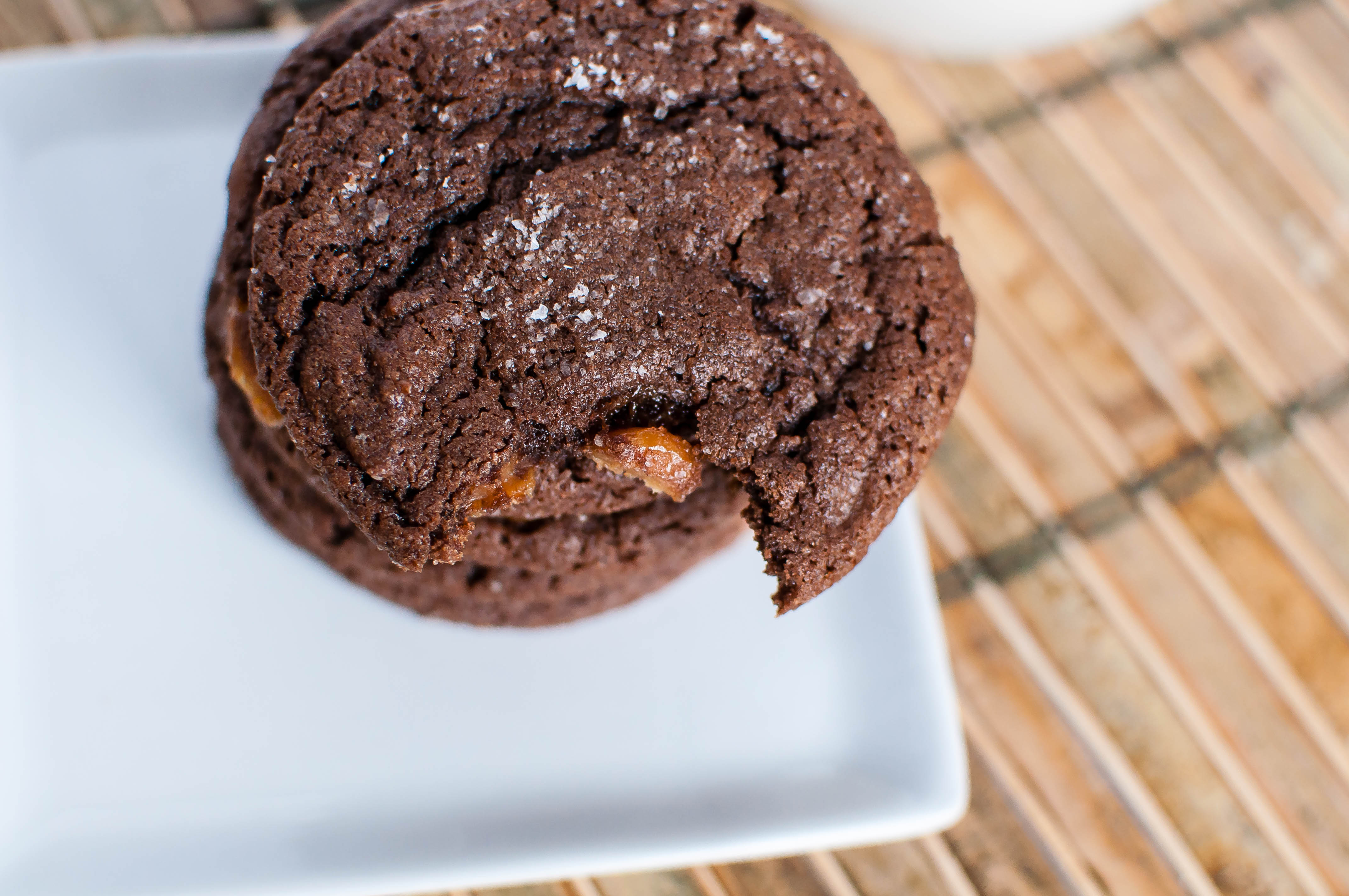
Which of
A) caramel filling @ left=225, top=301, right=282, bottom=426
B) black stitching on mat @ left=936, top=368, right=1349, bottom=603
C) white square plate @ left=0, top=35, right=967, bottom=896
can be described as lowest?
black stitching on mat @ left=936, top=368, right=1349, bottom=603

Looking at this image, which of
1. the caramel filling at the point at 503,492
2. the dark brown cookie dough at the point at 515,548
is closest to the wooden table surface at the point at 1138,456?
the dark brown cookie dough at the point at 515,548

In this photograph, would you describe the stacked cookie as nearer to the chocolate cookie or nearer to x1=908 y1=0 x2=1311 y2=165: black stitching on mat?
the chocolate cookie

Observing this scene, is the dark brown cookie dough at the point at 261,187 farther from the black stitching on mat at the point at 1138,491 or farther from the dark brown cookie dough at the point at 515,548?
the black stitching on mat at the point at 1138,491

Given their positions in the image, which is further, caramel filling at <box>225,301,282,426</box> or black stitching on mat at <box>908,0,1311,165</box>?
black stitching on mat at <box>908,0,1311,165</box>

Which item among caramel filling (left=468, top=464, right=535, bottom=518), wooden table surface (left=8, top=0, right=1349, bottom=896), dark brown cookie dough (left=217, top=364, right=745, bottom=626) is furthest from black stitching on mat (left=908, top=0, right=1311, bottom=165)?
caramel filling (left=468, top=464, right=535, bottom=518)

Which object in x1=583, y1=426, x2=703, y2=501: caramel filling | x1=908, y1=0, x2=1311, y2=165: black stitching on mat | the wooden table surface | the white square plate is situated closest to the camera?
x1=583, y1=426, x2=703, y2=501: caramel filling

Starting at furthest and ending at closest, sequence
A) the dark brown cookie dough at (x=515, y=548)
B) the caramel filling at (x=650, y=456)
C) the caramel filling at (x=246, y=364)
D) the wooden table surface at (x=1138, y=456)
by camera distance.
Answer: the wooden table surface at (x=1138, y=456) → the dark brown cookie dough at (x=515, y=548) → the caramel filling at (x=246, y=364) → the caramel filling at (x=650, y=456)

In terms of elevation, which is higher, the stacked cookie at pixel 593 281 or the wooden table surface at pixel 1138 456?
the stacked cookie at pixel 593 281
